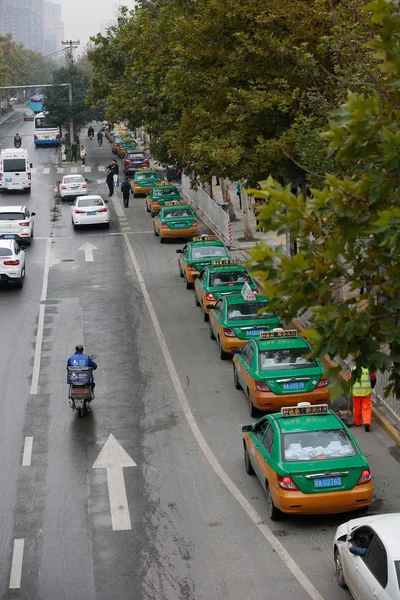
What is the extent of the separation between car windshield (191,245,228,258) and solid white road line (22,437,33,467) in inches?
529

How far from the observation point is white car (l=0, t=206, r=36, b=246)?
38.9 meters

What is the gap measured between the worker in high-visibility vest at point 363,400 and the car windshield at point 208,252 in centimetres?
1287

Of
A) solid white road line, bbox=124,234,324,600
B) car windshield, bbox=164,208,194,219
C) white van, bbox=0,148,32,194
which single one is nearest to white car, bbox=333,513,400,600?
solid white road line, bbox=124,234,324,600

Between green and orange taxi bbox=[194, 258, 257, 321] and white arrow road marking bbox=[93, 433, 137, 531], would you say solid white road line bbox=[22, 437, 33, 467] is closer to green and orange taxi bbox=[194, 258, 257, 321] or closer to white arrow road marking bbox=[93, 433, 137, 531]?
white arrow road marking bbox=[93, 433, 137, 531]

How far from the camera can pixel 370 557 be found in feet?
37.0

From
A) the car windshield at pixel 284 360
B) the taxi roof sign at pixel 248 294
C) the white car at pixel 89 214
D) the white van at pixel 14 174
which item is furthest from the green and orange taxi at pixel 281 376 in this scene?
the white van at pixel 14 174

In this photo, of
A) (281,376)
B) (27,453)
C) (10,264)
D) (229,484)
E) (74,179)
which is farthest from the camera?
(74,179)

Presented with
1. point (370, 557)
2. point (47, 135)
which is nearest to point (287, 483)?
point (370, 557)

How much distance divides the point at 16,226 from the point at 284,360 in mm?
21686

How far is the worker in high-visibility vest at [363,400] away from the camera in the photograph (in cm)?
1822

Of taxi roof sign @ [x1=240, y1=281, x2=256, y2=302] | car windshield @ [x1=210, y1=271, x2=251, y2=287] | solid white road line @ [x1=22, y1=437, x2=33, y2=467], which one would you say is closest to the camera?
solid white road line @ [x1=22, y1=437, x2=33, y2=467]

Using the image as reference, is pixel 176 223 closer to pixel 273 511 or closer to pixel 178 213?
pixel 178 213

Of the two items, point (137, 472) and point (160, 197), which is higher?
point (137, 472)

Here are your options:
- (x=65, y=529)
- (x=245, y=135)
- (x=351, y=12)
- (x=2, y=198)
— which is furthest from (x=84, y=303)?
(x=2, y=198)
